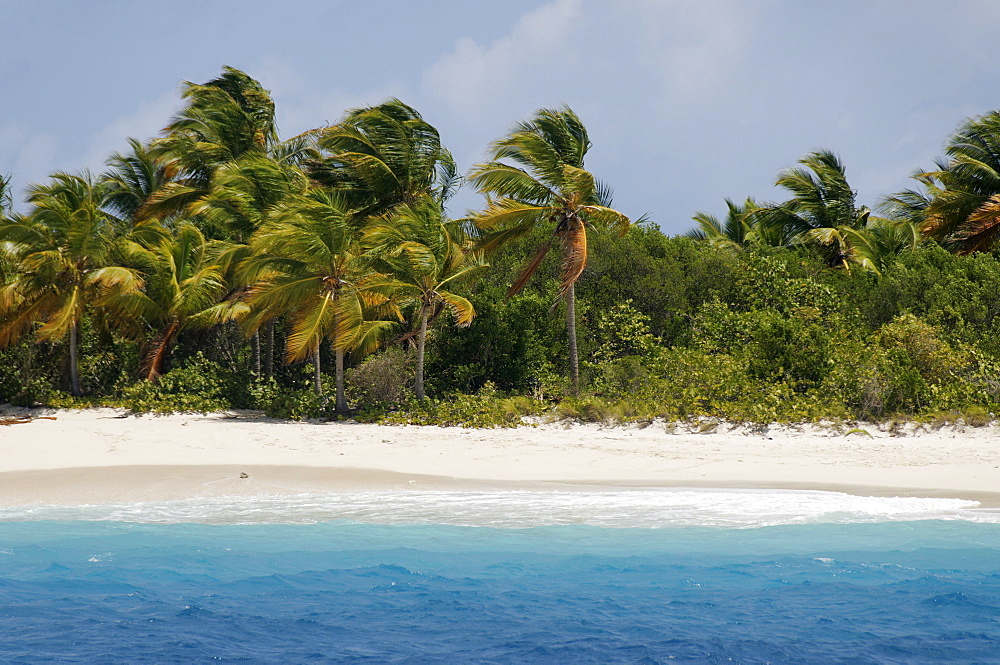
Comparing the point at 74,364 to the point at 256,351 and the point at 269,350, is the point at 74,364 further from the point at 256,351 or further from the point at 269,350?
the point at 269,350

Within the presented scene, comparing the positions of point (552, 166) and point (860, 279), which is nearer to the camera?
point (552, 166)

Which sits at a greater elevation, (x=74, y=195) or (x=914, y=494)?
(x=74, y=195)

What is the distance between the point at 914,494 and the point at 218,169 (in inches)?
710

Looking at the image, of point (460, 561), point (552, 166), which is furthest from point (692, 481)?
point (552, 166)

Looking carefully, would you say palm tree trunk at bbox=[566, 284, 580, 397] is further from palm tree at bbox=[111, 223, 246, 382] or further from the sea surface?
the sea surface

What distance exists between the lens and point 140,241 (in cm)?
2077

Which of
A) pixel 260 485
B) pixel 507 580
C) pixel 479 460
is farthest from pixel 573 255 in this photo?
pixel 507 580

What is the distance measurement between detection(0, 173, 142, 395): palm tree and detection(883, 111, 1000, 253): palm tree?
20011 millimetres

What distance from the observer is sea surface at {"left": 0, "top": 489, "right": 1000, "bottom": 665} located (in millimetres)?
6184

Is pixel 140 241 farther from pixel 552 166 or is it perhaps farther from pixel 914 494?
pixel 914 494

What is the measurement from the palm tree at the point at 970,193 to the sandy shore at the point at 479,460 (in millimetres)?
11053

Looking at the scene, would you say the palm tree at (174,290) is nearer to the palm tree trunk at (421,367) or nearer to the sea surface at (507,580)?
the palm tree trunk at (421,367)

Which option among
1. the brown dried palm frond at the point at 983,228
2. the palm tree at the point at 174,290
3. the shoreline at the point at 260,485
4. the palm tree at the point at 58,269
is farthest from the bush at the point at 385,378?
the brown dried palm frond at the point at 983,228

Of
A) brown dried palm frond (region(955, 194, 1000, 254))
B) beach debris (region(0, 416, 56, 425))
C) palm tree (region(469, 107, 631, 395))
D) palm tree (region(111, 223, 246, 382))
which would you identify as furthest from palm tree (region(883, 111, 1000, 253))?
beach debris (region(0, 416, 56, 425))
